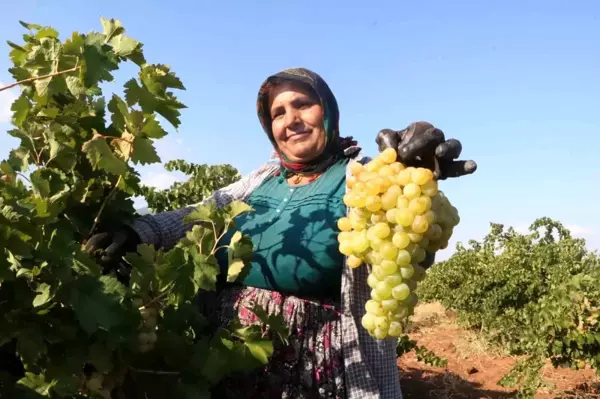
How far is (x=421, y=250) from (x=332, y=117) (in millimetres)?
946

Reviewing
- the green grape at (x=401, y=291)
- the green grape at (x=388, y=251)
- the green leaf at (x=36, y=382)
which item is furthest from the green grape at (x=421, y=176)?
the green leaf at (x=36, y=382)

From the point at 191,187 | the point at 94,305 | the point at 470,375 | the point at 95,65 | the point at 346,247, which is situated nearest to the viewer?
the point at 94,305

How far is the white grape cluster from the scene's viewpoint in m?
1.57

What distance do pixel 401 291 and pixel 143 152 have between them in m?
0.89

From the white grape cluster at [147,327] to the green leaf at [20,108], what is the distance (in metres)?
0.71

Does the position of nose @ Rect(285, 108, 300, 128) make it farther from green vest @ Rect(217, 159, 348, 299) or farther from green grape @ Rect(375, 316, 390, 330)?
green grape @ Rect(375, 316, 390, 330)

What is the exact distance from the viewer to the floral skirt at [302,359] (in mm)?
2199

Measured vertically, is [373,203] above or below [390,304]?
above

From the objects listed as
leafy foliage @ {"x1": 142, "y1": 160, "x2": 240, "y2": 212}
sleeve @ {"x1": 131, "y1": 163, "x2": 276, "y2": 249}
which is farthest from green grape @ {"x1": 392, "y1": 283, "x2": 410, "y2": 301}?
leafy foliage @ {"x1": 142, "y1": 160, "x2": 240, "y2": 212}

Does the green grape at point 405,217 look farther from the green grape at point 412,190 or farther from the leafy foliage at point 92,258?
the leafy foliage at point 92,258

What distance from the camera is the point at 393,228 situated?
174 cm

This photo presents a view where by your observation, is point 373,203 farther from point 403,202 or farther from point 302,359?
point 302,359

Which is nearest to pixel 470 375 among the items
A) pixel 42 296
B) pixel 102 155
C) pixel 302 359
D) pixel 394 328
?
pixel 302 359

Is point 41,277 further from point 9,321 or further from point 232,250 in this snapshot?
point 232,250
